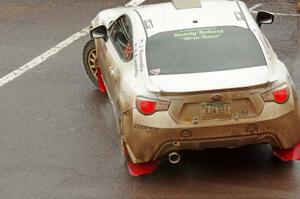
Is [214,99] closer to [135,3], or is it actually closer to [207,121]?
[207,121]

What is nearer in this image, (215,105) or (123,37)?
(215,105)

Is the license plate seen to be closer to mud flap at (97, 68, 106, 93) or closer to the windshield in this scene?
the windshield

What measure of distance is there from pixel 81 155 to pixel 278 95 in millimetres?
2526

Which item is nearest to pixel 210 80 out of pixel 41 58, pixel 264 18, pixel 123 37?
pixel 123 37

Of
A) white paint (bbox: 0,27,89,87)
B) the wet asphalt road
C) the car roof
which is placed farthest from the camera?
white paint (bbox: 0,27,89,87)

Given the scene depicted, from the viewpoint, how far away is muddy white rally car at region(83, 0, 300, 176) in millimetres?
7141

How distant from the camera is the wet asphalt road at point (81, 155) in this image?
7.52 m

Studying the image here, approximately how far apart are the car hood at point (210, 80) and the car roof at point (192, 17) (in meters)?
0.87

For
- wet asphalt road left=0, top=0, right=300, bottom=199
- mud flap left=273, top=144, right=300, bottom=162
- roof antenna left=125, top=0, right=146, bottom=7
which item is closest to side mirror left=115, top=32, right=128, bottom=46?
wet asphalt road left=0, top=0, right=300, bottom=199

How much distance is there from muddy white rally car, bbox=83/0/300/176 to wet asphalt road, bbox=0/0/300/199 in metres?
0.33

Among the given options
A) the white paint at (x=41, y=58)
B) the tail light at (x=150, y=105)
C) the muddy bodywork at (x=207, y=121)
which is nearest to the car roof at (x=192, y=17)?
the muddy bodywork at (x=207, y=121)

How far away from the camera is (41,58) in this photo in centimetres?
1221

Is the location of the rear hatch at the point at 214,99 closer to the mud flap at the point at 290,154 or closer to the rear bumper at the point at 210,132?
the rear bumper at the point at 210,132

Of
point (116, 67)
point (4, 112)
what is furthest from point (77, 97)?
point (116, 67)
